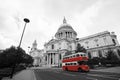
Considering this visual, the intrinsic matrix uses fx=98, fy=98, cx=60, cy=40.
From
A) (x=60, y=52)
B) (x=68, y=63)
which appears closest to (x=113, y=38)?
(x=60, y=52)

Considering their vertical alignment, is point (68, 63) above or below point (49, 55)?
below

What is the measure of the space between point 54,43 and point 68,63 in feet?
148

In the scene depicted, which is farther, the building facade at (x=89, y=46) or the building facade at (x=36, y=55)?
the building facade at (x=36, y=55)

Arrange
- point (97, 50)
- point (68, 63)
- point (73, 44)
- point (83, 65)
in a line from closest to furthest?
point (83, 65) < point (68, 63) < point (97, 50) < point (73, 44)

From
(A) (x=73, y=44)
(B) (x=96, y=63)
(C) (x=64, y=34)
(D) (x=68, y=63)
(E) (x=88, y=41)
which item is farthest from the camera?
(C) (x=64, y=34)

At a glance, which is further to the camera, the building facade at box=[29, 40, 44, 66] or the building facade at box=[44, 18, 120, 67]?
the building facade at box=[29, 40, 44, 66]

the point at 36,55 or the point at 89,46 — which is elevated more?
the point at 89,46

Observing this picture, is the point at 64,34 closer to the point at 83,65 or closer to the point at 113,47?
the point at 113,47

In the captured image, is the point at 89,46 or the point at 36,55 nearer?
the point at 89,46

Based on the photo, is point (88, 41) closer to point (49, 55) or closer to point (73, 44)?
point (73, 44)

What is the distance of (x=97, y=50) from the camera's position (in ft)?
193

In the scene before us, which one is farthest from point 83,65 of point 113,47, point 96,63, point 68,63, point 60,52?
point 60,52

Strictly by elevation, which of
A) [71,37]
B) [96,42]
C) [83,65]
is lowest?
[83,65]

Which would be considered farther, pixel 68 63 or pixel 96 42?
pixel 96 42
